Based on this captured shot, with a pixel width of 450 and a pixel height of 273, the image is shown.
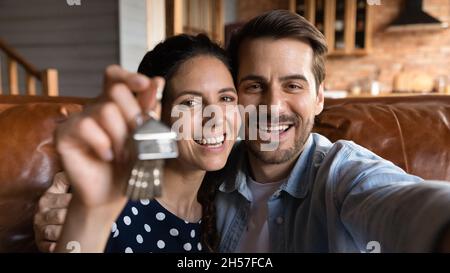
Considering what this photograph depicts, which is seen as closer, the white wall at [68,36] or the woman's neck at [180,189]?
the woman's neck at [180,189]

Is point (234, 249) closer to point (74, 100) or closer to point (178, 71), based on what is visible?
point (178, 71)

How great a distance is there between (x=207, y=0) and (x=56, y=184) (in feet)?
13.7

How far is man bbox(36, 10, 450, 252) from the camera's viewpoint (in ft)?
2.51

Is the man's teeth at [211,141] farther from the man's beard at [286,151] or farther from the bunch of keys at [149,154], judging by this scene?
the bunch of keys at [149,154]

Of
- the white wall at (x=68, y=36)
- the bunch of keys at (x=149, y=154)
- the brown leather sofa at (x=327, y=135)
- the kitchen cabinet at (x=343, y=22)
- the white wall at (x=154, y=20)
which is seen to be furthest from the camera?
the kitchen cabinet at (x=343, y=22)

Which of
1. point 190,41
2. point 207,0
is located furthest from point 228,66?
point 207,0

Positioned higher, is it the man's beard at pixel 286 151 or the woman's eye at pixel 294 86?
the woman's eye at pixel 294 86

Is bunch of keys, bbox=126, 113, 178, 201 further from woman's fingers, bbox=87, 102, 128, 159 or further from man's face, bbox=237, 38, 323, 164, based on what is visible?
man's face, bbox=237, 38, 323, 164

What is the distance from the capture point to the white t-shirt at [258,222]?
35.7 inches

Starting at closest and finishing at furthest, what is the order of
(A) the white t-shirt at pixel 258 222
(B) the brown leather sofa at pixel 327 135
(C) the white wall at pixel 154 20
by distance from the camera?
(A) the white t-shirt at pixel 258 222, (B) the brown leather sofa at pixel 327 135, (C) the white wall at pixel 154 20

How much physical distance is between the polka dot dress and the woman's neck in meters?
0.03

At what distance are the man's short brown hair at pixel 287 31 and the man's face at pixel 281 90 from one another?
0.02 m

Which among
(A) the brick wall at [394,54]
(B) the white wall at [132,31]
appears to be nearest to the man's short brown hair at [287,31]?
(B) the white wall at [132,31]
